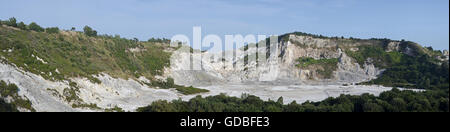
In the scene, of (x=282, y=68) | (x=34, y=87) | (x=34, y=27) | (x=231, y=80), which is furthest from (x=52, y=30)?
(x=282, y=68)

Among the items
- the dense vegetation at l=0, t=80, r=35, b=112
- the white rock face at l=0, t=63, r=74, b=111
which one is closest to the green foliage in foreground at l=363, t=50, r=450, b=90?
the white rock face at l=0, t=63, r=74, b=111

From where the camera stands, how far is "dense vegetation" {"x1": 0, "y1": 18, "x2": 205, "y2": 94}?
36562 millimetres

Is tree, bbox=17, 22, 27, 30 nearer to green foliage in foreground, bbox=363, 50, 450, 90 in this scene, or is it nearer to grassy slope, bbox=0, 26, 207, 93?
grassy slope, bbox=0, 26, 207, 93

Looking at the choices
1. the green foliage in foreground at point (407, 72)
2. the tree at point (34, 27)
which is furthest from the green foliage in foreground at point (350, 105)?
the tree at point (34, 27)

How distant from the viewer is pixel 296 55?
84938 millimetres

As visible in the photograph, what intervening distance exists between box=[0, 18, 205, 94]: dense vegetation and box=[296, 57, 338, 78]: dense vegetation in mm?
29286

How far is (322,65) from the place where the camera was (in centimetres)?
7981

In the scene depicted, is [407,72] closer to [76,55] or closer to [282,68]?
[282,68]

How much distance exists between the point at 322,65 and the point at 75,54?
5058 centimetres
